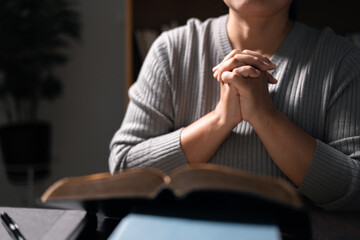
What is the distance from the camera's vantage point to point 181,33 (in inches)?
39.9

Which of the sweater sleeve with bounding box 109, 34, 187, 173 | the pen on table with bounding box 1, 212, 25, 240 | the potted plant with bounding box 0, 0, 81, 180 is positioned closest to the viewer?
the pen on table with bounding box 1, 212, 25, 240

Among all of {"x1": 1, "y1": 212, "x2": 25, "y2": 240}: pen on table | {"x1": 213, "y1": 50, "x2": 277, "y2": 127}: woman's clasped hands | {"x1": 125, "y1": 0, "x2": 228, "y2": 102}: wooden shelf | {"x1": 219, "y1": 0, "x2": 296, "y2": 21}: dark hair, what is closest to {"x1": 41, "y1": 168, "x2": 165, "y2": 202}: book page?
{"x1": 1, "y1": 212, "x2": 25, "y2": 240}: pen on table

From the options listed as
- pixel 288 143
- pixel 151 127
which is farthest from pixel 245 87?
pixel 151 127

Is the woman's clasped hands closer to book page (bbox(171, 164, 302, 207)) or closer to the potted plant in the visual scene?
book page (bbox(171, 164, 302, 207))

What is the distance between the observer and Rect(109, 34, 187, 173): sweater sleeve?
0.85 meters

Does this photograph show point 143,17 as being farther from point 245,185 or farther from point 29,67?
point 245,185

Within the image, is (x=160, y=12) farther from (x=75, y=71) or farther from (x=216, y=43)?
(x=216, y=43)

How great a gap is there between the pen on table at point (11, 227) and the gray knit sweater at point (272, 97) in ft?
1.12

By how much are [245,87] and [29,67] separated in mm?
1724

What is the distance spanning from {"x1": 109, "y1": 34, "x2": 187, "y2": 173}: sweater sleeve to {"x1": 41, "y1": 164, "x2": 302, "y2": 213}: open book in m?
0.39

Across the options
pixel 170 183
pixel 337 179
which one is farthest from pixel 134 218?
pixel 337 179

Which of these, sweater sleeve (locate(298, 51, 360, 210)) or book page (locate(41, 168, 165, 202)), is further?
sweater sleeve (locate(298, 51, 360, 210))

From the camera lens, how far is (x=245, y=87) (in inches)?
30.0

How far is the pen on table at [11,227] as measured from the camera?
51 cm
